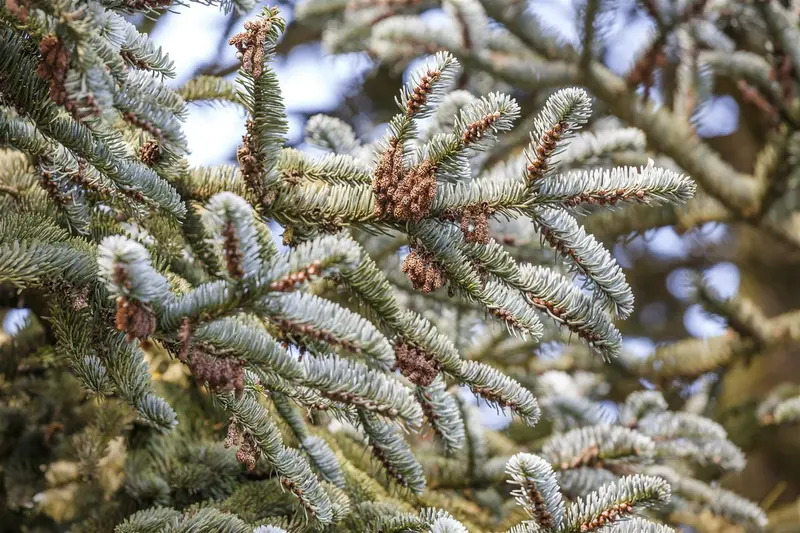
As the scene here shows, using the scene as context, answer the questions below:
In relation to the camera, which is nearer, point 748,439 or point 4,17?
point 4,17

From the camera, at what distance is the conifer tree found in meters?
0.61

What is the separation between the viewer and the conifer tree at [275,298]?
613mm

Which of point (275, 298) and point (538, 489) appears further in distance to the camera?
point (538, 489)

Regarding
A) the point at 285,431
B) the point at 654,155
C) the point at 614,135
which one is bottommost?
the point at 285,431

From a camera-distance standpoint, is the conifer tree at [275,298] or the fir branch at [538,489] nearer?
the conifer tree at [275,298]

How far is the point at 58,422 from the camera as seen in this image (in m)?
1.10

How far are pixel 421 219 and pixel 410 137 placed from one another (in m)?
0.09

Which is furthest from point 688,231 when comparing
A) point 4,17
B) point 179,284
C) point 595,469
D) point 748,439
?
point 4,17

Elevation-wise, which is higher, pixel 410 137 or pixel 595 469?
pixel 410 137

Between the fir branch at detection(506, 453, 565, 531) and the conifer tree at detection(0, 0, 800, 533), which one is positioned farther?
the fir branch at detection(506, 453, 565, 531)

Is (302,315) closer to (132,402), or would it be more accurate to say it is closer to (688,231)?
(132,402)

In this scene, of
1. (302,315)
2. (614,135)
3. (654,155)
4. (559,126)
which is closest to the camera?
(302,315)

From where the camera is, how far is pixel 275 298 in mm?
603

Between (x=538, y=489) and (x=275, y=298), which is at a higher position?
(x=275, y=298)
